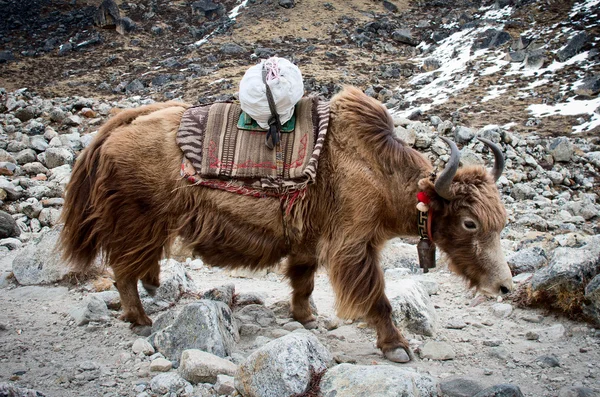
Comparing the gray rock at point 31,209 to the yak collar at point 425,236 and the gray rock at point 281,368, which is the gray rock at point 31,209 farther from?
the yak collar at point 425,236

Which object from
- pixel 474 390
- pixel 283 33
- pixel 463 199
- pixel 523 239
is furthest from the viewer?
pixel 283 33

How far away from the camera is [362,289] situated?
3.46 meters

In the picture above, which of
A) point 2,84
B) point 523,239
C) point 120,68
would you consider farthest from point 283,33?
point 523,239

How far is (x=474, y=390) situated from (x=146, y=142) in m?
2.53

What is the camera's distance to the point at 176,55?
754 inches

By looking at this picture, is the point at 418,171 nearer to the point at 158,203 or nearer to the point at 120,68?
the point at 158,203

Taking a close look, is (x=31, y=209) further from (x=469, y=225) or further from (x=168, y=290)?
(x=469, y=225)

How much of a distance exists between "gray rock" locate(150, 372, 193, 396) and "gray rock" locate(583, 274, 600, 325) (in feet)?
8.27

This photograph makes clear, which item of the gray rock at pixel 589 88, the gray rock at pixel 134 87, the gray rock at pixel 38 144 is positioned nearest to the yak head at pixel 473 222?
the gray rock at pixel 38 144

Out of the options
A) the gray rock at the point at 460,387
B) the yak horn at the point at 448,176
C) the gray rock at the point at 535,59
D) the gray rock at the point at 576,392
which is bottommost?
the gray rock at the point at 460,387

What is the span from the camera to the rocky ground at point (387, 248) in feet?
9.77

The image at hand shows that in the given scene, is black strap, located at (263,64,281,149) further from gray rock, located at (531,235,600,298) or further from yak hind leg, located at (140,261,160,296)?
gray rock, located at (531,235,600,298)

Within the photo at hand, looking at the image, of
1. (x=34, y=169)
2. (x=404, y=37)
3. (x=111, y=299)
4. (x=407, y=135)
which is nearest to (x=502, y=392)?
(x=111, y=299)

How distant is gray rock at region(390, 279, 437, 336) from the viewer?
148 inches
